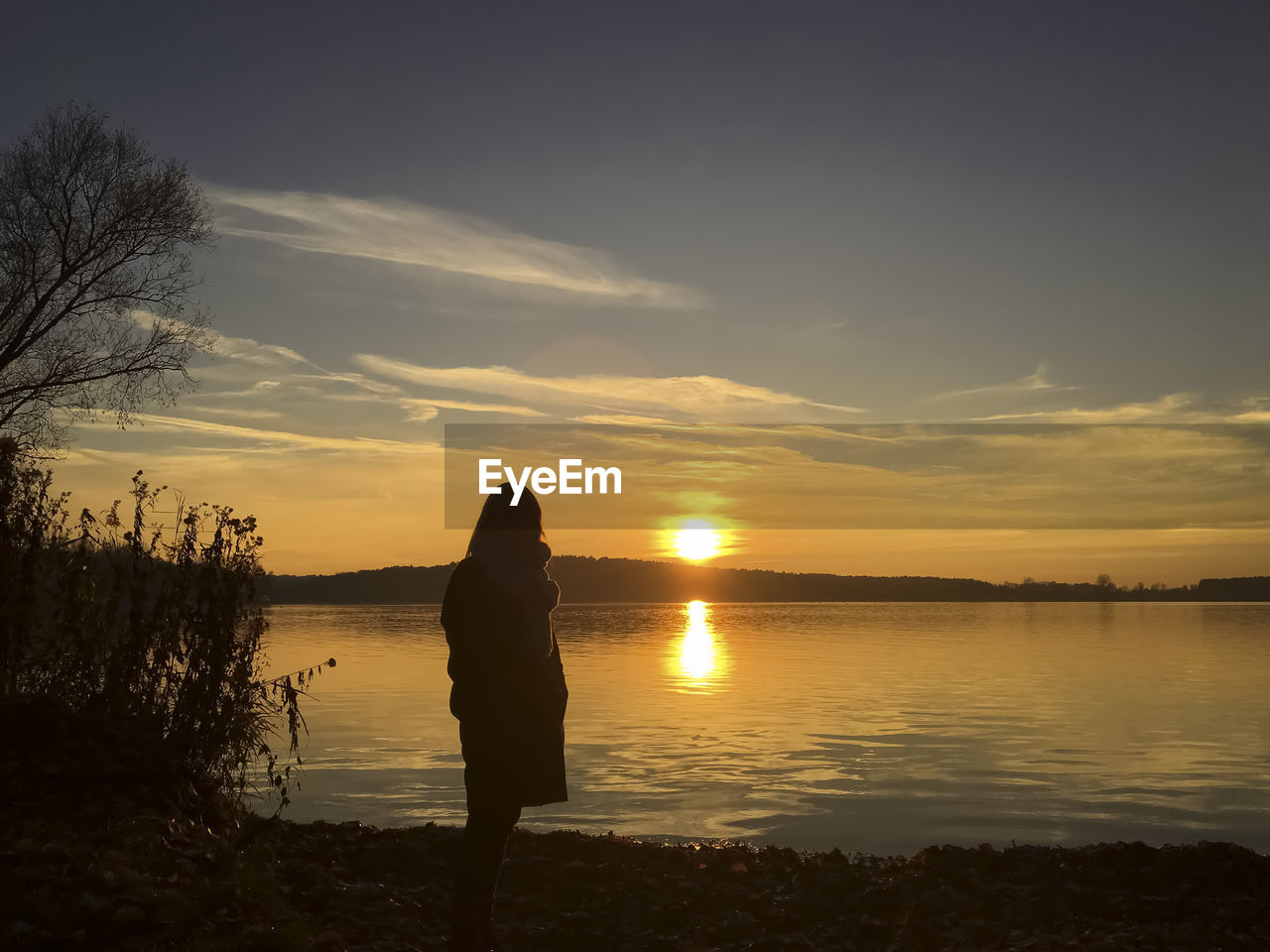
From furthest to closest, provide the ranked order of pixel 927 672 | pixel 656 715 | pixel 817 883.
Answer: pixel 927 672
pixel 656 715
pixel 817 883

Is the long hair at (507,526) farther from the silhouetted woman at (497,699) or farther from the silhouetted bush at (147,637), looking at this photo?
the silhouetted bush at (147,637)

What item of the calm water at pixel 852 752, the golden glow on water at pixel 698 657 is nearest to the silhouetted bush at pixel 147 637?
the calm water at pixel 852 752

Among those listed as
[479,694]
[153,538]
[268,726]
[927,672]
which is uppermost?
[153,538]

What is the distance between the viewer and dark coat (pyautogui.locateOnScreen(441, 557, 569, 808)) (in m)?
5.54

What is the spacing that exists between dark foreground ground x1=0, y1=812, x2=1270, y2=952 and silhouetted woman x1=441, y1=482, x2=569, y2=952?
1.09 metres

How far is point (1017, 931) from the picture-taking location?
7.39 m

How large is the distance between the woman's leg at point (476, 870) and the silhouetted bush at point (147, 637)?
367 cm

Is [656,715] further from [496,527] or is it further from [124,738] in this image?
[496,527]

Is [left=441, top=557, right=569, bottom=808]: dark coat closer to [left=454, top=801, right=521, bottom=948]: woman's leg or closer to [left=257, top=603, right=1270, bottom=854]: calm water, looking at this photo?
[left=454, top=801, right=521, bottom=948]: woman's leg

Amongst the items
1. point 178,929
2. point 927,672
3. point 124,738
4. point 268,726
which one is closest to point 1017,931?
point 178,929

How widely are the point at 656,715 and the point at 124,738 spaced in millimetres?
14488

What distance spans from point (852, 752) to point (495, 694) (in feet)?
41.7

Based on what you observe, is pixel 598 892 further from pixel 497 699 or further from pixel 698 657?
pixel 698 657

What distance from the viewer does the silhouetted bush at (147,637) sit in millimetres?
8641
